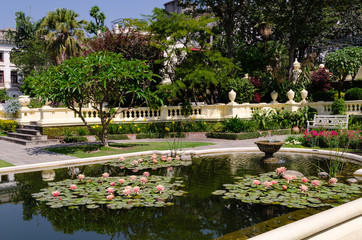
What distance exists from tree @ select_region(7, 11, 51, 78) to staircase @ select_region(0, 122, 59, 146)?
29100 mm

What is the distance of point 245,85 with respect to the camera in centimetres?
2567

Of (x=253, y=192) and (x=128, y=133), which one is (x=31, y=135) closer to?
(x=128, y=133)

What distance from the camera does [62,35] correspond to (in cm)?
3272

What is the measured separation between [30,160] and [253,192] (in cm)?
847

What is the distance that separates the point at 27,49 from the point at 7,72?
10.2 meters

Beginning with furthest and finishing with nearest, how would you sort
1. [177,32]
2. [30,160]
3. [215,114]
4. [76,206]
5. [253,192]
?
[215,114]
[177,32]
[30,160]
[253,192]
[76,206]

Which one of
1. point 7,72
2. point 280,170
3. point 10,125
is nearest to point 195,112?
point 10,125

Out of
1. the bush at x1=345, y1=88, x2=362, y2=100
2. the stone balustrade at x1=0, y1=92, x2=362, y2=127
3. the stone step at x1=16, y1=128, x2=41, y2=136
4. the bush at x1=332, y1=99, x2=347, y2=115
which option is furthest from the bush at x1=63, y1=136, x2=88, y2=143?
the bush at x1=345, y1=88, x2=362, y2=100

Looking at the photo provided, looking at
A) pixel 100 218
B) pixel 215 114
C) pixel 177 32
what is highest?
pixel 177 32

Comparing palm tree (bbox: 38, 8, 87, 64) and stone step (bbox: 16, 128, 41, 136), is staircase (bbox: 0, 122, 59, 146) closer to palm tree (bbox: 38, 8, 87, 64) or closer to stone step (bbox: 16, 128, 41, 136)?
stone step (bbox: 16, 128, 41, 136)

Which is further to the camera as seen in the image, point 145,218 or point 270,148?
point 270,148

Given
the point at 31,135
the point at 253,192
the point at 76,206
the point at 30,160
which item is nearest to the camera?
the point at 76,206

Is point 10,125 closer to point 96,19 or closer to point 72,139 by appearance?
point 72,139

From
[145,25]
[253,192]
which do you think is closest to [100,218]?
[253,192]
